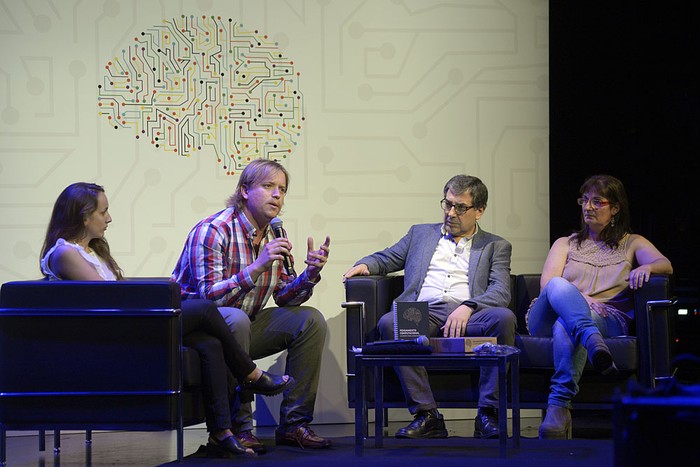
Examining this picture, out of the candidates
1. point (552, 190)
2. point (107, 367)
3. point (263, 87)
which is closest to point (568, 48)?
point (552, 190)

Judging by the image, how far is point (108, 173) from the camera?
16.1 feet

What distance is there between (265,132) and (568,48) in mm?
1897

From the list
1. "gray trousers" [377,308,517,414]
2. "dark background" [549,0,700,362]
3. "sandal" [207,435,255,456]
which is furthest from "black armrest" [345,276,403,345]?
"dark background" [549,0,700,362]

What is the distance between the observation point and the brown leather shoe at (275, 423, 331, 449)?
3.95 meters

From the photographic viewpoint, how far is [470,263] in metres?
4.63

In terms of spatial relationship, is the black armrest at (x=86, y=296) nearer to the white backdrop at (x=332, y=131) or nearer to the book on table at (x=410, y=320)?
the book on table at (x=410, y=320)

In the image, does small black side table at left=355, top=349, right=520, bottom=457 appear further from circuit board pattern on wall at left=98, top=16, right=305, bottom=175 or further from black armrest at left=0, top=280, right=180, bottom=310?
circuit board pattern on wall at left=98, top=16, right=305, bottom=175

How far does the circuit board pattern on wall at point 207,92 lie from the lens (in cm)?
494

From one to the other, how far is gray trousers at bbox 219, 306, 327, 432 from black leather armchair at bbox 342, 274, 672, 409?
332mm

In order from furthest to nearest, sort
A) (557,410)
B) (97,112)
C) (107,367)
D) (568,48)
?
(568,48) < (97,112) < (557,410) < (107,367)

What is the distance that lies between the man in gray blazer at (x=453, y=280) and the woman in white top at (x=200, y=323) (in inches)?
25.7

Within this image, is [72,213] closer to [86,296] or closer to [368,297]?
[86,296]

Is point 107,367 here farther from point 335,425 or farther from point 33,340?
point 335,425

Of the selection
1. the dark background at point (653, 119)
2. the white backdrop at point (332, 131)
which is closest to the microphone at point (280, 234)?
the white backdrop at point (332, 131)
